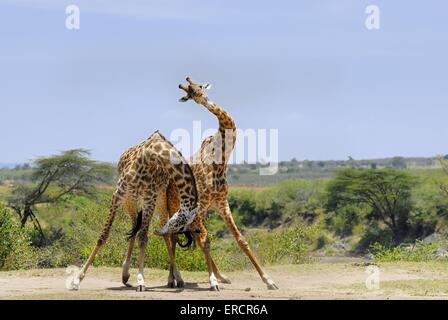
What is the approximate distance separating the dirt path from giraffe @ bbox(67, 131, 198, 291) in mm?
680

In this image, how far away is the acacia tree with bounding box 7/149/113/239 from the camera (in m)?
43.7

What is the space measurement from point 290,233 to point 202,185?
11.5 metres

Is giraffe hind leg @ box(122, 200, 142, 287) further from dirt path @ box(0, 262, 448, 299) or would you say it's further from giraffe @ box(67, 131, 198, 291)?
dirt path @ box(0, 262, 448, 299)

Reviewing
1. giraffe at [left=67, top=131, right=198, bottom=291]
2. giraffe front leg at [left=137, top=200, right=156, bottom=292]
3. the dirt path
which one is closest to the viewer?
the dirt path

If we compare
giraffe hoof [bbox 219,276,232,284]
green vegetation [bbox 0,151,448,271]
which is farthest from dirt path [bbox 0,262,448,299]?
green vegetation [bbox 0,151,448,271]

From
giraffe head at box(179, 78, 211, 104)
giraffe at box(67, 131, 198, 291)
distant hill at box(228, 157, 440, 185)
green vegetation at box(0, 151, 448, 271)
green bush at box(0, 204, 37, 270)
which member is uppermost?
giraffe head at box(179, 78, 211, 104)

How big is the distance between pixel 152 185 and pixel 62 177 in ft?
103

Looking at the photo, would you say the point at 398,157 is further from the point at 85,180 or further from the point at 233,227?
the point at 233,227

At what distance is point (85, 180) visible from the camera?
1738 inches

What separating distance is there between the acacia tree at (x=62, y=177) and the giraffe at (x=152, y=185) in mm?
29489

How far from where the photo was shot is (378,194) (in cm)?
5350

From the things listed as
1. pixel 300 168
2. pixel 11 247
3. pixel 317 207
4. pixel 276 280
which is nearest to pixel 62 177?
pixel 317 207

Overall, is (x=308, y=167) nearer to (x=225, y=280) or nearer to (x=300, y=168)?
(x=300, y=168)
